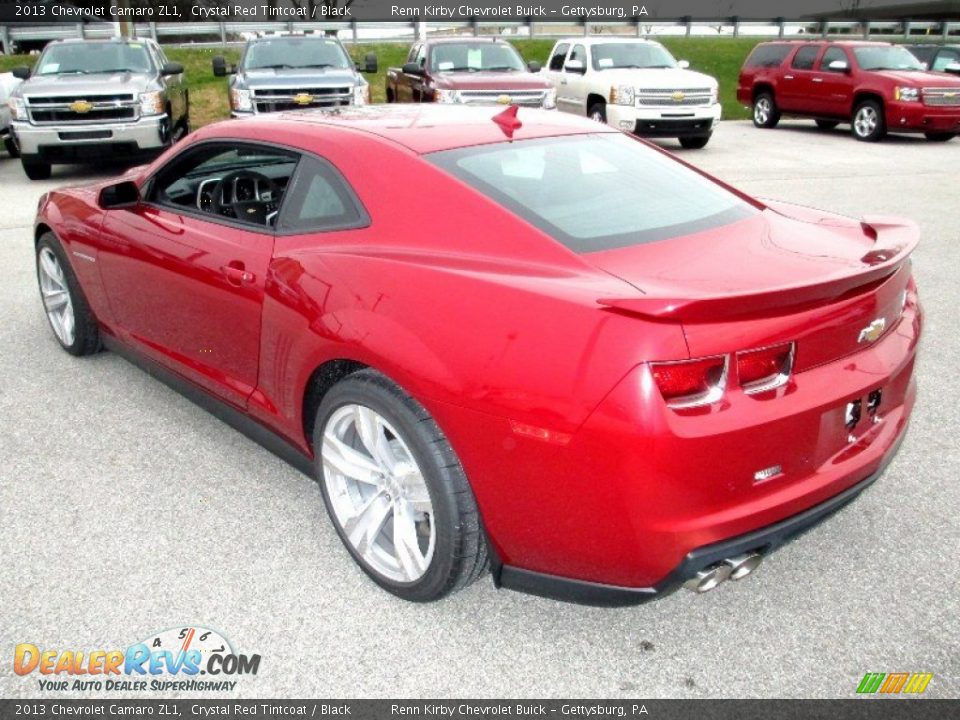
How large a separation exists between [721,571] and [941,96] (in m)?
16.2

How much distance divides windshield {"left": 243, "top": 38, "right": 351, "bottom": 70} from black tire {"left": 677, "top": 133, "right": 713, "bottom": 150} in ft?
20.3

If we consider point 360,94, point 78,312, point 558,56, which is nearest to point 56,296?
point 78,312

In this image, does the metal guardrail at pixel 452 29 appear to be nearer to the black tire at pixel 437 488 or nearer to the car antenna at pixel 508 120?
the car antenna at pixel 508 120

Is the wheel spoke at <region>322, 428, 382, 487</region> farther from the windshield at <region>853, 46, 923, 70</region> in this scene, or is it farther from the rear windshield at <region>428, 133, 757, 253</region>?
the windshield at <region>853, 46, 923, 70</region>

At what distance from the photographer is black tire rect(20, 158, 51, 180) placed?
12078mm

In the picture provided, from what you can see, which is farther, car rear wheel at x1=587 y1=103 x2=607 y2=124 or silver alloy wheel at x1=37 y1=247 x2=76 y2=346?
car rear wheel at x1=587 y1=103 x2=607 y2=124

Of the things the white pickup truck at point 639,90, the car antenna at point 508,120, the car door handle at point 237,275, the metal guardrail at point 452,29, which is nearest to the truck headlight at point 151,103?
the white pickup truck at point 639,90

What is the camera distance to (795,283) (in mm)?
2365

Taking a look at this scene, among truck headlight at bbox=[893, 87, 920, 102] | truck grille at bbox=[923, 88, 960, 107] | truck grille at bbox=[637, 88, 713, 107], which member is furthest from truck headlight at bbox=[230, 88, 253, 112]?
truck grille at bbox=[923, 88, 960, 107]

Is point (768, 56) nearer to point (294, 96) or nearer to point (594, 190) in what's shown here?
point (294, 96)

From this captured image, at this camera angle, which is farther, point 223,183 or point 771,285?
point 223,183

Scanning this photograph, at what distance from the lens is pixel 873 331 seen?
2621 mm

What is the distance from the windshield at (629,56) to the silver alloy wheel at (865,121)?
148 inches

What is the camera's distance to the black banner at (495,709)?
2424 mm
